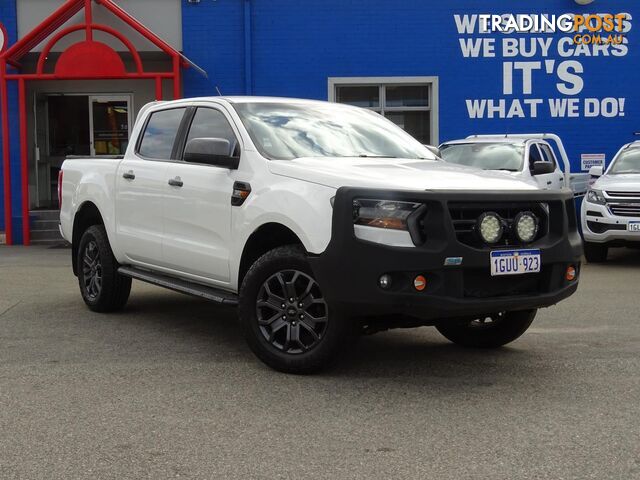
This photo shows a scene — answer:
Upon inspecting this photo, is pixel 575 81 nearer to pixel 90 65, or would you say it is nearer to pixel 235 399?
pixel 90 65

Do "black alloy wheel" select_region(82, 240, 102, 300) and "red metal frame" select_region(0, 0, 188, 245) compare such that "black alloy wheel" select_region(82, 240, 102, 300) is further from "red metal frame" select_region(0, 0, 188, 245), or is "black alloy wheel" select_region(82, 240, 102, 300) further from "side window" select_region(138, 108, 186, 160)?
"red metal frame" select_region(0, 0, 188, 245)

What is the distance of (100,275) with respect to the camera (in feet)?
23.9

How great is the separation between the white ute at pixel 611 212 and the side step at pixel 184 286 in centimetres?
705

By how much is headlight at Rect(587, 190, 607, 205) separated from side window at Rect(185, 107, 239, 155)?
702 centimetres

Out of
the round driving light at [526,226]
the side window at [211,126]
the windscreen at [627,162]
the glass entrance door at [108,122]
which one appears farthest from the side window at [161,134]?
the glass entrance door at [108,122]

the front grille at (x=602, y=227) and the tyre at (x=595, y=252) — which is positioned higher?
the front grille at (x=602, y=227)

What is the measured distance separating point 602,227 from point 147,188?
7.18m

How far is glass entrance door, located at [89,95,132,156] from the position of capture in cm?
1678

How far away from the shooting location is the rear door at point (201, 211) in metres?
5.58

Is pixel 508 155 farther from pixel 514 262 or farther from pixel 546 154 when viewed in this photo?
pixel 514 262

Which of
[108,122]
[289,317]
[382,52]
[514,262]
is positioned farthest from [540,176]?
[108,122]

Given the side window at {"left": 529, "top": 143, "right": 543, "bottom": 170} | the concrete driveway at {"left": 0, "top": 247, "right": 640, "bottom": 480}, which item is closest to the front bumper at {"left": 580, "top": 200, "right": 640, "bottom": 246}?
the side window at {"left": 529, "top": 143, "right": 543, "bottom": 170}

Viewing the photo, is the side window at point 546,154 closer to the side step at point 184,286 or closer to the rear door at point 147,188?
the rear door at point 147,188

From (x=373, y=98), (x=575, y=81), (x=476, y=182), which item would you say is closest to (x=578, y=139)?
(x=575, y=81)
